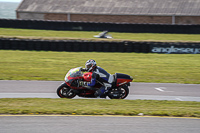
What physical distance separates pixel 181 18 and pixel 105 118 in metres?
37.7

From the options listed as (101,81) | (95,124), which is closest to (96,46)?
(101,81)

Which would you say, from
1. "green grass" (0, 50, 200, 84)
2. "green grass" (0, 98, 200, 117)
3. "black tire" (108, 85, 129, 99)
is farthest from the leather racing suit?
"green grass" (0, 50, 200, 84)

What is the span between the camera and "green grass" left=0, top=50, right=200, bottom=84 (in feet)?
52.6

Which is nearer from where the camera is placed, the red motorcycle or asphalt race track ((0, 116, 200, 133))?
asphalt race track ((0, 116, 200, 133))

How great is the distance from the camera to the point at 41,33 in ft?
109

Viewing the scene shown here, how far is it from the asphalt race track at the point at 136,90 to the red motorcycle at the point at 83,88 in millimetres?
566

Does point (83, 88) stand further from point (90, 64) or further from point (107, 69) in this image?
point (107, 69)

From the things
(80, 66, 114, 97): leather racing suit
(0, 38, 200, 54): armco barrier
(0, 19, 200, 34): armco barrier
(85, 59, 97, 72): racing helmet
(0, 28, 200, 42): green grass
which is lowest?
(80, 66, 114, 97): leather racing suit

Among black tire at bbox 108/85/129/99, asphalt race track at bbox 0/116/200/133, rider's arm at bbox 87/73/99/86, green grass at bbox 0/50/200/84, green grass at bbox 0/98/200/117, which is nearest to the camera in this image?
asphalt race track at bbox 0/116/200/133

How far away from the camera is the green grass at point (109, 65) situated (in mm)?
16036

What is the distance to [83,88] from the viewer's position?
1130 cm

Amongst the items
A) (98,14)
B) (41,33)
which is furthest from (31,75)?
(98,14)

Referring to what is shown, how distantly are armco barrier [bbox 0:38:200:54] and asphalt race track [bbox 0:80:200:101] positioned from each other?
9615mm

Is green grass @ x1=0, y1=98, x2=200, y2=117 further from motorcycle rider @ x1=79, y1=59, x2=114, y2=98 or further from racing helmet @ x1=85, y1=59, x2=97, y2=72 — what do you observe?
racing helmet @ x1=85, y1=59, x2=97, y2=72
